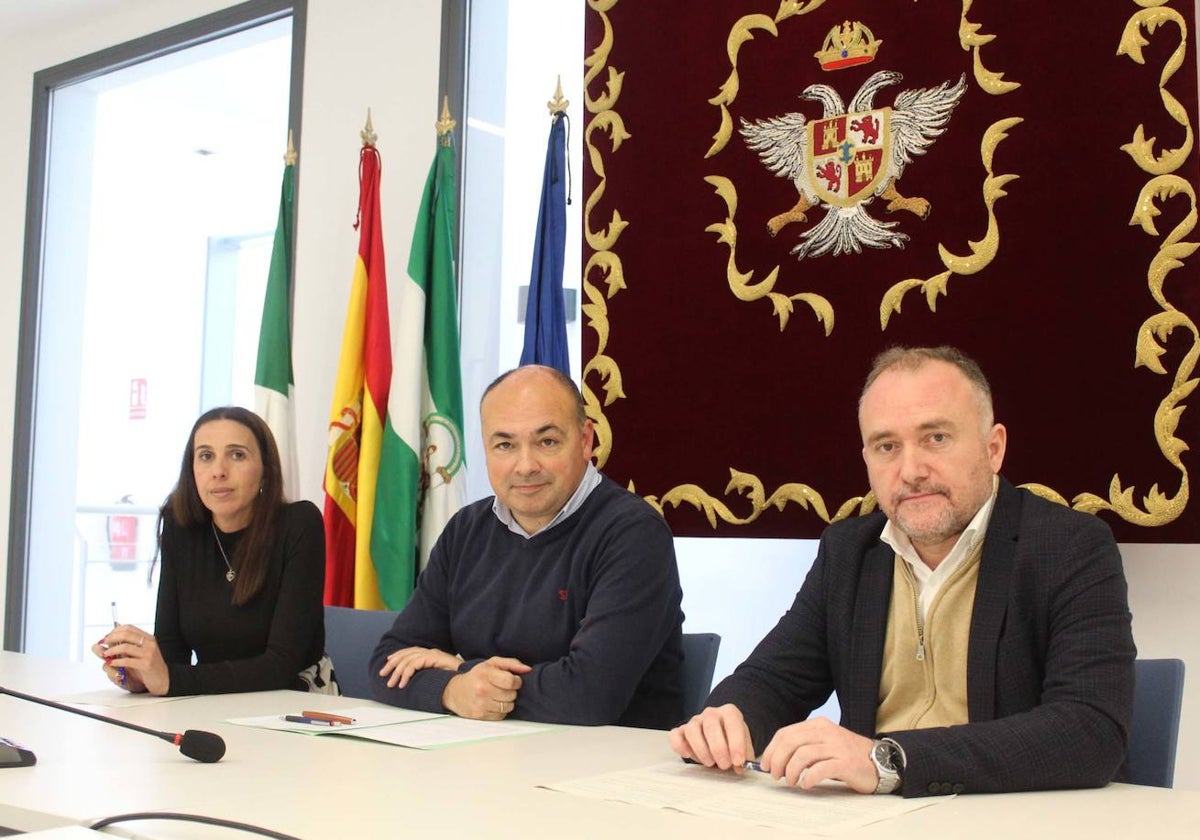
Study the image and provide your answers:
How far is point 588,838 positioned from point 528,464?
134 centimetres

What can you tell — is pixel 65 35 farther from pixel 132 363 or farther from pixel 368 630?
pixel 368 630

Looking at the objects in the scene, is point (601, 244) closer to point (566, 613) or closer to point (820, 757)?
point (566, 613)

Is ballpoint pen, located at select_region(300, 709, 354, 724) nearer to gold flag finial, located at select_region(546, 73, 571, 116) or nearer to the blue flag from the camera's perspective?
the blue flag

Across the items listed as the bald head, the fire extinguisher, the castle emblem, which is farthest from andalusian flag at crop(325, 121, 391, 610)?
the fire extinguisher

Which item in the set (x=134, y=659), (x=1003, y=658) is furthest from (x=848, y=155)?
(x=134, y=659)

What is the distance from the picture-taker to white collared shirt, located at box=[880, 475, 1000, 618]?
188 centimetres

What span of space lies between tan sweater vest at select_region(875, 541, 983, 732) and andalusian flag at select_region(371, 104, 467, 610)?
6.79 ft

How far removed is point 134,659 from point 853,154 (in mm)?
2113

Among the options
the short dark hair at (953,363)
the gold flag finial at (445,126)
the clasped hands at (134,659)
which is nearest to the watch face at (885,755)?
the short dark hair at (953,363)

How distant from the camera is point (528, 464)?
2441mm

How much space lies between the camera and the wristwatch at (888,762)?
4.52ft

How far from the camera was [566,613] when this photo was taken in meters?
2.34

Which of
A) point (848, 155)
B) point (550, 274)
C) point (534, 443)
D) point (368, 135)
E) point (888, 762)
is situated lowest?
point (888, 762)

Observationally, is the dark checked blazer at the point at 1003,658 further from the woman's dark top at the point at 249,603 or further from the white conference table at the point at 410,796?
the woman's dark top at the point at 249,603
